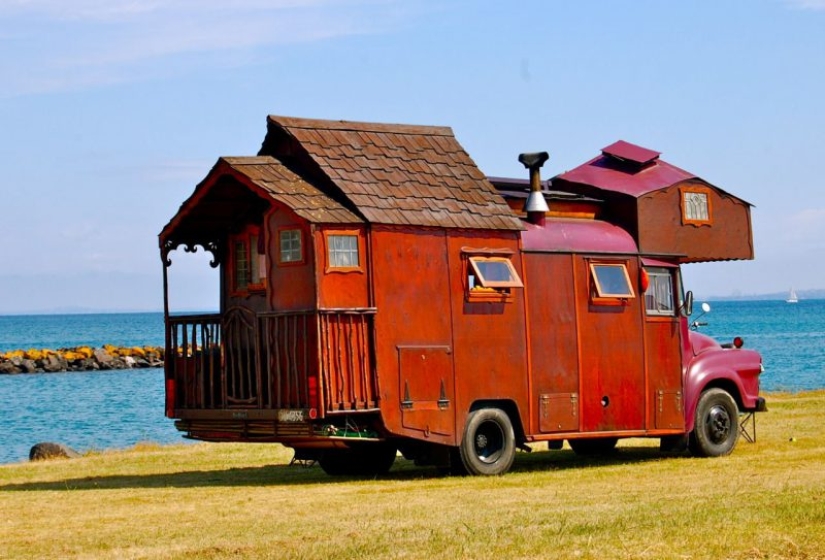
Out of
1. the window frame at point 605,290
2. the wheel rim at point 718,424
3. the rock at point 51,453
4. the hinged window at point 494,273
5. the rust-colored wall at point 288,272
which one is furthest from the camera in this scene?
the rock at point 51,453

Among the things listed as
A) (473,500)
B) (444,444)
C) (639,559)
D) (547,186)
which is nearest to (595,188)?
(547,186)

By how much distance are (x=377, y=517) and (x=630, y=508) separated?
8.03ft

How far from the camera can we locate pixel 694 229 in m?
21.1

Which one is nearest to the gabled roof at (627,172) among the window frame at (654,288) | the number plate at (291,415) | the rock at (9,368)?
the window frame at (654,288)

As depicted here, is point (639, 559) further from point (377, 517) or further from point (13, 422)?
point (13, 422)

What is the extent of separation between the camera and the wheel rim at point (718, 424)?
20.8 m

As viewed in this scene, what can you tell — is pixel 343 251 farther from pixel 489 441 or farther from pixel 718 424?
pixel 718 424

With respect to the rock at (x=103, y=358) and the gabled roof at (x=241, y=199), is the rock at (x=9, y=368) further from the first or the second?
the gabled roof at (x=241, y=199)

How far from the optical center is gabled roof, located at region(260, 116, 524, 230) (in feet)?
58.7

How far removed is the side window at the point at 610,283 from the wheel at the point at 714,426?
209 centimetres

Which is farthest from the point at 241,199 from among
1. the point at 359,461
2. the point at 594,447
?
the point at 594,447

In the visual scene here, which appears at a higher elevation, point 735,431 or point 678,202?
point 678,202

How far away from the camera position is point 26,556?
1234 cm

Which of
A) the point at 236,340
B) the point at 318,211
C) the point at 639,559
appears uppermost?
the point at 318,211
